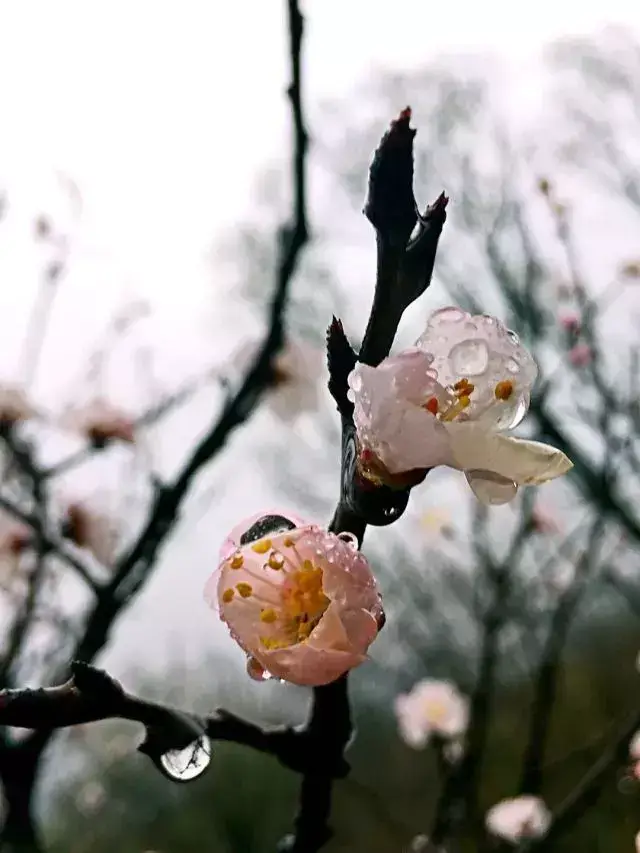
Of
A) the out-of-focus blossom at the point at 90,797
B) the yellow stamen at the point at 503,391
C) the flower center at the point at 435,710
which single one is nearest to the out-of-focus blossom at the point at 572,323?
the flower center at the point at 435,710

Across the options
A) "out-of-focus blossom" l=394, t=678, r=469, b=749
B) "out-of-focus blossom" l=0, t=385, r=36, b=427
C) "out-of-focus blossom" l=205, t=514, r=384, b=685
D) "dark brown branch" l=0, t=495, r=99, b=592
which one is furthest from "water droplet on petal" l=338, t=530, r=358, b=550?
"out-of-focus blossom" l=394, t=678, r=469, b=749

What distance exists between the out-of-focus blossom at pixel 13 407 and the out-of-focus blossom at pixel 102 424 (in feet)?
0.20

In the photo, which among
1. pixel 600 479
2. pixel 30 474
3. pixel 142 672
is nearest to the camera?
pixel 30 474

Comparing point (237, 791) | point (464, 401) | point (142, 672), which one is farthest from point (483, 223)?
point (237, 791)

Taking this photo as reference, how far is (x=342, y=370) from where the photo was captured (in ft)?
0.72

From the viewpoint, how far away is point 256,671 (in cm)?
22

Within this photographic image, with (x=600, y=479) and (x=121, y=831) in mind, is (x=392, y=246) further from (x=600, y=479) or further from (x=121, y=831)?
(x=121, y=831)

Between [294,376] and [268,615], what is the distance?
0.61 m

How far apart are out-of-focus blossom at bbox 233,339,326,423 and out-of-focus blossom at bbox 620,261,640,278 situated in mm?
433

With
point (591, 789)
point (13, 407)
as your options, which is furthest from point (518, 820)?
point (13, 407)

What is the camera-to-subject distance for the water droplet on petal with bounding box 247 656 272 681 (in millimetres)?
213

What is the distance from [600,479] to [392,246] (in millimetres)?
781

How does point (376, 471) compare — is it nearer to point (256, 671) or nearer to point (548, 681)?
point (256, 671)

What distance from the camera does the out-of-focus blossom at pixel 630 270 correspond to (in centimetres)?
104
